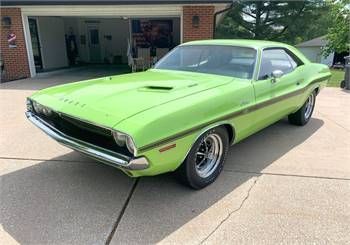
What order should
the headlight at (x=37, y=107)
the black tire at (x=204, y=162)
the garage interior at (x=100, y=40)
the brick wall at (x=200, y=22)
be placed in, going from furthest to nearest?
the garage interior at (x=100, y=40)
the brick wall at (x=200, y=22)
the headlight at (x=37, y=107)
the black tire at (x=204, y=162)

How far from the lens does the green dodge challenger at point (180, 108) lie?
101 inches

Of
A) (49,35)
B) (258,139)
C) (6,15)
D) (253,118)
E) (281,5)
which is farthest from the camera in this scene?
(281,5)

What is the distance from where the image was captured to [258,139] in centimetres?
481

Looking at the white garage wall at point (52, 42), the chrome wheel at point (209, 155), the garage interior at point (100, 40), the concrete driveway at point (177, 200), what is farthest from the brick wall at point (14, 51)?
the chrome wheel at point (209, 155)

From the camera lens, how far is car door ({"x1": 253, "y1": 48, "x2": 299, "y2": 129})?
380 centimetres

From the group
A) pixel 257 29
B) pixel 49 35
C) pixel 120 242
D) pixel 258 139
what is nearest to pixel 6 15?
pixel 49 35

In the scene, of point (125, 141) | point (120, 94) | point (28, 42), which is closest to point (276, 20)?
point (28, 42)

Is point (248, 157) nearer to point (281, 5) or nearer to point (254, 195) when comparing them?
point (254, 195)

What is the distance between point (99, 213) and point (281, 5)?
106 ft

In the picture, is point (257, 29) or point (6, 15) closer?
point (6, 15)

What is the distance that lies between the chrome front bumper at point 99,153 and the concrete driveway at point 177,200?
567 millimetres

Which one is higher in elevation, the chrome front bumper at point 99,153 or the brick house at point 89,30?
the brick house at point 89,30

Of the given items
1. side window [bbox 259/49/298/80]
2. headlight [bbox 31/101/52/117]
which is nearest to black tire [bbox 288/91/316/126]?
side window [bbox 259/49/298/80]

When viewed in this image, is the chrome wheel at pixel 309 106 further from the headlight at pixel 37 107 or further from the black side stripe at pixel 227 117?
the headlight at pixel 37 107
